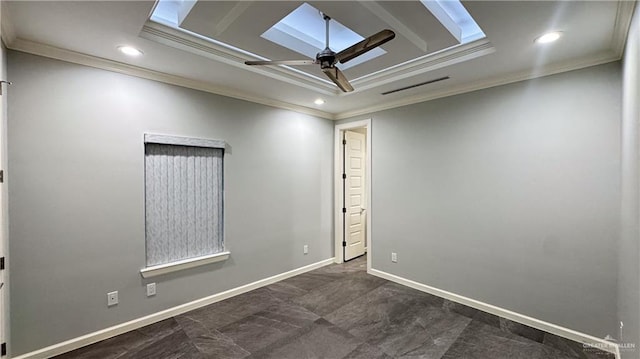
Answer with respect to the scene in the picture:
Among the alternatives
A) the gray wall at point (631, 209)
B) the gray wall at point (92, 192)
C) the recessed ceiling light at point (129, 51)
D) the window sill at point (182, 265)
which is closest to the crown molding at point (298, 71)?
the recessed ceiling light at point (129, 51)

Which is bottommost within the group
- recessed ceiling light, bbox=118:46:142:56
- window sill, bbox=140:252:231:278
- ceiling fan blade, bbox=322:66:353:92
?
window sill, bbox=140:252:231:278

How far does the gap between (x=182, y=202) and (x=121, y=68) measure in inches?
55.7

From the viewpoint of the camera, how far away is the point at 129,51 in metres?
2.33

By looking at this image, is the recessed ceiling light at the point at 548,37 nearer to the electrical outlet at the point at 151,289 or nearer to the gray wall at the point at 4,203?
the gray wall at the point at 4,203

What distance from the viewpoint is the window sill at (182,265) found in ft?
9.05

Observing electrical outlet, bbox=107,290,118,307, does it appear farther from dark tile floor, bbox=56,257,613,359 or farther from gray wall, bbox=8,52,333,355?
dark tile floor, bbox=56,257,613,359

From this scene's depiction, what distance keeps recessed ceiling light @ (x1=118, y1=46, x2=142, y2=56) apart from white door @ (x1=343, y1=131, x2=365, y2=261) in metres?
3.13

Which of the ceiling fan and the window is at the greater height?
the ceiling fan

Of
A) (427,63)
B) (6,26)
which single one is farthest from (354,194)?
(6,26)

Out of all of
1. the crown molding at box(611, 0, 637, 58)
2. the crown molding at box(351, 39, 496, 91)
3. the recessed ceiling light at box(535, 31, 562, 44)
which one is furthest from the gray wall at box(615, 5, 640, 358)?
the crown molding at box(351, 39, 496, 91)

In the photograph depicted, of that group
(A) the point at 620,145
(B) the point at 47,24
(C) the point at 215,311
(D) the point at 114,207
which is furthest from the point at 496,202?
(B) the point at 47,24

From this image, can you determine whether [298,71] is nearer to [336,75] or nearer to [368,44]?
[336,75]

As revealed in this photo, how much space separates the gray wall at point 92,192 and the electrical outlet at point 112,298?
4cm

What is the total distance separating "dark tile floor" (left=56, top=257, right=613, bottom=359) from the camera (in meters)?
2.33
